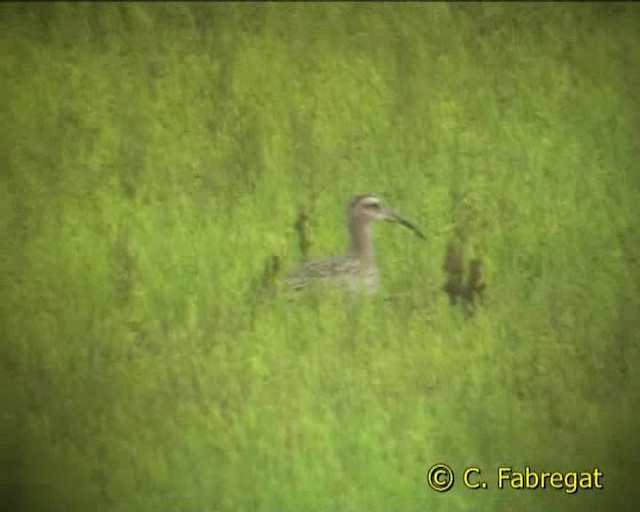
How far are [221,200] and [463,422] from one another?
2.15 ft

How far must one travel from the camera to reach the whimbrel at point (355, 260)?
166 cm

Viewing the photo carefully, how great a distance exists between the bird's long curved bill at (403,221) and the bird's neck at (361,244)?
0.15ft

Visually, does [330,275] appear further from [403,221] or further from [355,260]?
[403,221]

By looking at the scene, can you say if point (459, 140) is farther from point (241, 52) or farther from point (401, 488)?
point (401, 488)

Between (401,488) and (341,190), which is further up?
(341,190)

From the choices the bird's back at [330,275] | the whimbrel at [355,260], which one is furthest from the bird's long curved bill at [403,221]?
the bird's back at [330,275]

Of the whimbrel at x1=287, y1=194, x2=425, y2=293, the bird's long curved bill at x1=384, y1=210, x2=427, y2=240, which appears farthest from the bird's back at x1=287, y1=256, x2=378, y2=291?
the bird's long curved bill at x1=384, y1=210, x2=427, y2=240

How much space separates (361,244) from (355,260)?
3cm

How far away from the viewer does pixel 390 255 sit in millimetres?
1668

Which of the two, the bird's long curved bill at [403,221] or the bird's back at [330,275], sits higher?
the bird's long curved bill at [403,221]

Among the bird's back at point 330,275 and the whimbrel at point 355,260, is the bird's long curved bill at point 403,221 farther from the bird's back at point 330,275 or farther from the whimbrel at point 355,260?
the bird's back at point 330,275

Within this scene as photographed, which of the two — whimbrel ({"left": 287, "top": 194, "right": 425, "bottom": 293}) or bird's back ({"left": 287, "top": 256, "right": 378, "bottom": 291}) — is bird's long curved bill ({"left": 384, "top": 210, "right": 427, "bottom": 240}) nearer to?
whimbrel ({"left": 287, "top": 194, "right": 425, "bottom": 293})

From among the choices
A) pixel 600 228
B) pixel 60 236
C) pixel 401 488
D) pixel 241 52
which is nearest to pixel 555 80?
pixel 600 228

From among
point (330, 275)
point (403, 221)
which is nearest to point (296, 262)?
point (330, 275)
